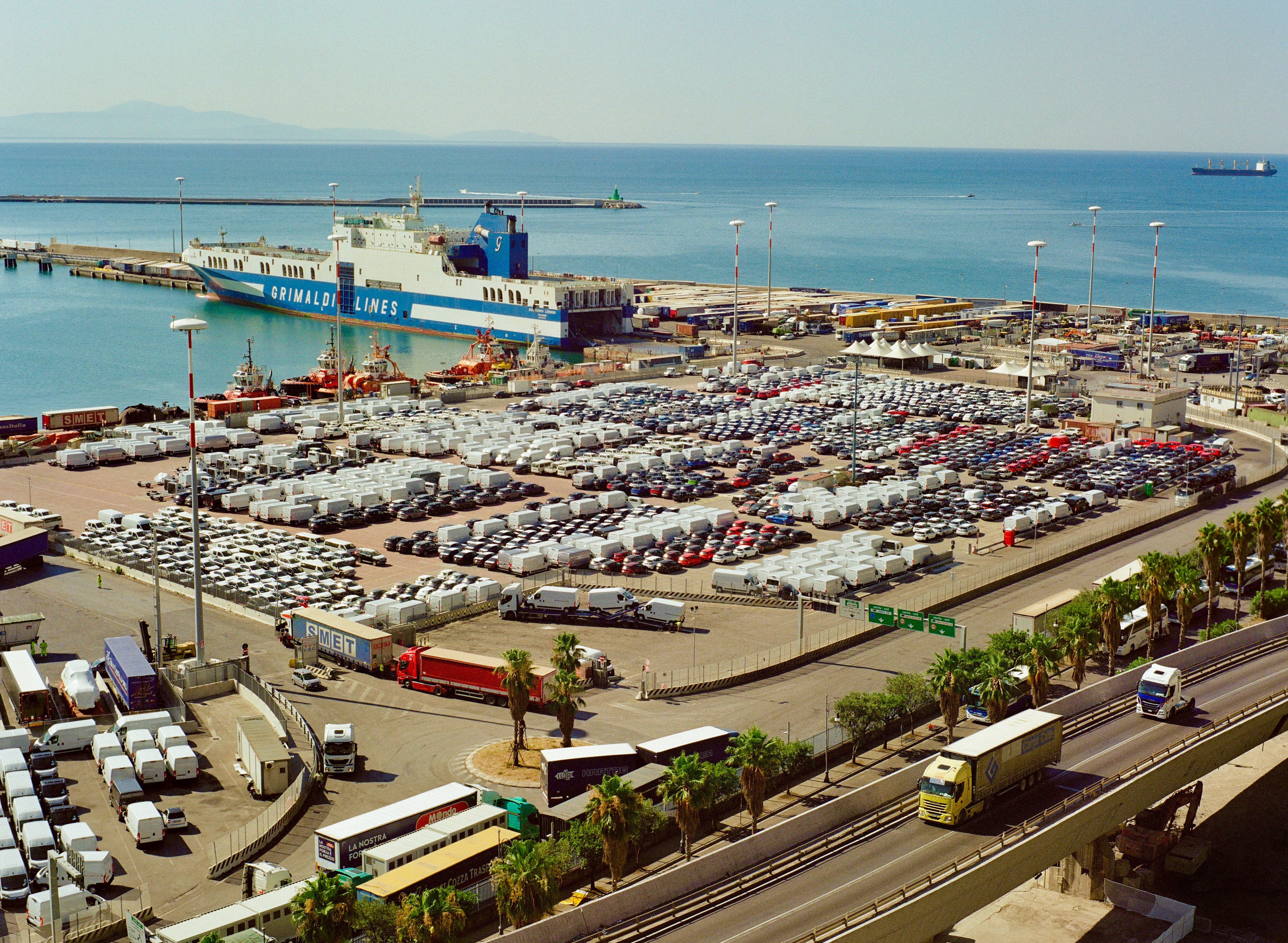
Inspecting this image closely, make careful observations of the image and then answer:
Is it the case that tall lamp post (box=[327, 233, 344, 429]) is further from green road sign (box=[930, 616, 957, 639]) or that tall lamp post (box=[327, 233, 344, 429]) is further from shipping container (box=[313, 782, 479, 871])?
shipping container (box=[313, 782, 479, 871])

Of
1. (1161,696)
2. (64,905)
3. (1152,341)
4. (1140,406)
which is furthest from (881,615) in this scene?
(1152,341)

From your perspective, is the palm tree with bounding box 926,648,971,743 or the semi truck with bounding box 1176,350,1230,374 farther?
the semi truck with bounding box 1176,350,1230,374

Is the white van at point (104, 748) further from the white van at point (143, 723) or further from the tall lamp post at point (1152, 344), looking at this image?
the tall lamp post at point (1152, 344)

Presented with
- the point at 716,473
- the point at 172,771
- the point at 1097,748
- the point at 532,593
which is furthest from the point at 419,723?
the point at 716,473

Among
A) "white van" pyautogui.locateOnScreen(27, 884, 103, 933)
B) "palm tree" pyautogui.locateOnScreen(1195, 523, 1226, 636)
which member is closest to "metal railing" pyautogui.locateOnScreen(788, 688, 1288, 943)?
"palm tree" pyautogui.locateOnScreen(1195, 523, 1226, 636)

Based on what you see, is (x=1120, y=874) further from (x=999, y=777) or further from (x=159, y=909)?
(x=159, y=909)

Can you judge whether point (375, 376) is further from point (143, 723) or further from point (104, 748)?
point (104, 748)
